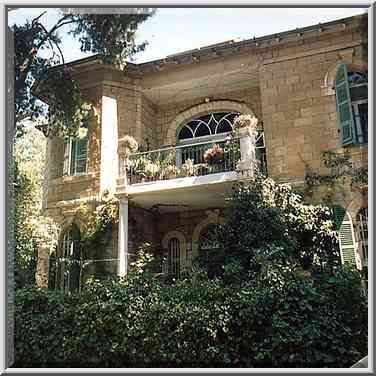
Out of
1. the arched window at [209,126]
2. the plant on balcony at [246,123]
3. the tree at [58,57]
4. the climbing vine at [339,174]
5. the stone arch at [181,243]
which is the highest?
the tree at [58,57]

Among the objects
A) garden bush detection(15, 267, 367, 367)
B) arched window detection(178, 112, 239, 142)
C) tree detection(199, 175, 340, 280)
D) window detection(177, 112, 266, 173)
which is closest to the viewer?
garden bush detection(15, 267, 367, 367)

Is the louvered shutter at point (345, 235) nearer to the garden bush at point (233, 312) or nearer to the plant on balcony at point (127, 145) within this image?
the garden bush at point (233, 312)

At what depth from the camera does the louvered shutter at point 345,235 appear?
23.2 feet

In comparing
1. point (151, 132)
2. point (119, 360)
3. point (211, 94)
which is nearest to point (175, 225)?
point (151, 132)

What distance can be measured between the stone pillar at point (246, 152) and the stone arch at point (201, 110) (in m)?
2.00

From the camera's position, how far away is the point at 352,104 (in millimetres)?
8016

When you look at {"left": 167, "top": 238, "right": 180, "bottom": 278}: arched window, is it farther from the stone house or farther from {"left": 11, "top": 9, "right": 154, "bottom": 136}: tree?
{"left": 11, "top": 9, "right": 154, "bottom": 136}: tree

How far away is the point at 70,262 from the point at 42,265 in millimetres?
603

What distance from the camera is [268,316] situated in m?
5.53

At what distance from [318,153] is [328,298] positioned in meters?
3.33

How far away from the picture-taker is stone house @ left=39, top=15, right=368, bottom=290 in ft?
26.1

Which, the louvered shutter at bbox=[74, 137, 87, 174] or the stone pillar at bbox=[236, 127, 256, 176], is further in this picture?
the louvered shutter at bbox=[74, 137, 87, 174]

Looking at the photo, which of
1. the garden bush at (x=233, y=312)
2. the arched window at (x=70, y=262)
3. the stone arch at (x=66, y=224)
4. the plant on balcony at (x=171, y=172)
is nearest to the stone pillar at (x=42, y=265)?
the arched window at (x=70, y=262)

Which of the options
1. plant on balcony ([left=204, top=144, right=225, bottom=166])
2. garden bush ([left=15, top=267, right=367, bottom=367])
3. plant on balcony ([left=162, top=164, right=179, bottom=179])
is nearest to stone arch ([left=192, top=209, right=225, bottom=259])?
plant on balcony ([left=204, top=144, right=225, bottom=166])
